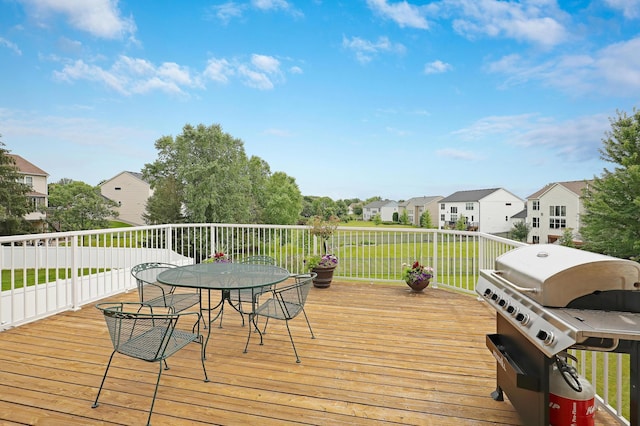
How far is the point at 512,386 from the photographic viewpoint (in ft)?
6.66

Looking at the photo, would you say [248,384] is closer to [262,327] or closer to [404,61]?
[262,327]

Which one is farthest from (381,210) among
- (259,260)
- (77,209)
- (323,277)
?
(259,260)

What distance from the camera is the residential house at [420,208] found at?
49.2m

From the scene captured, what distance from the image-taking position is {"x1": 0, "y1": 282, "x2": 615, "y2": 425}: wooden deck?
221 centimetres

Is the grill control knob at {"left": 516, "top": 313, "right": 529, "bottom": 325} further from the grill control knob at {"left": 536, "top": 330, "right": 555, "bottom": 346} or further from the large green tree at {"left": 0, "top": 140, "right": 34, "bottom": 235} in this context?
the large green tree at {"left": 0, "top": 140, "right": 34, "bottom": 235}

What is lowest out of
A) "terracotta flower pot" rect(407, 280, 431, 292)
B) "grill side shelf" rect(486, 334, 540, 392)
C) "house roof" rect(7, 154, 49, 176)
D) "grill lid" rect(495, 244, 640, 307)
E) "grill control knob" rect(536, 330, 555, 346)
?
"terracotta flower pot" rect(407, 280, 431, 292)

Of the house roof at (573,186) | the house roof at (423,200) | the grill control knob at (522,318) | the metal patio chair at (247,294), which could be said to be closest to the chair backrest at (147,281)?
the metal patio chair at (247,294)

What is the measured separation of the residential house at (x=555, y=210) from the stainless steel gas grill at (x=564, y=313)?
3023cm

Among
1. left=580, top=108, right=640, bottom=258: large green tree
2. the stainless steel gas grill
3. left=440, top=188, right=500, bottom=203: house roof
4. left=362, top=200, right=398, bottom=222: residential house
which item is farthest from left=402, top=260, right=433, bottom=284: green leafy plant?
left=362, top=200, right=398, bottom=222: residential house

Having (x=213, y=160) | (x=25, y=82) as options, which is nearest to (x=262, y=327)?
(x=25, y=82)

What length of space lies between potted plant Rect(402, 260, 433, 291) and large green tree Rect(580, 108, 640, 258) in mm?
21085

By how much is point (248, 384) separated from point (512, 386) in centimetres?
177

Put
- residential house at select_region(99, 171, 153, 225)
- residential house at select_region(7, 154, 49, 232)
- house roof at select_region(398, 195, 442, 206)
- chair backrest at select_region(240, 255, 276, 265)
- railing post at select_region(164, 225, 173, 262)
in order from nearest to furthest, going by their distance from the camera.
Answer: chair backrest at select_region(240, 255, 276, 265)
railing post at select_region(164, 225, 173, 262)
residential house at select_region(7, 154, 49, 232)
residential house at select_region(99, 171, 153, 225)
house roof at select_region(398, 195, 442, 206)

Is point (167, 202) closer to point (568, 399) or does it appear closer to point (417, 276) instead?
point (417, 276)
